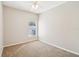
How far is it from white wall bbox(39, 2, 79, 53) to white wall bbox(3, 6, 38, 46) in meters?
0.19

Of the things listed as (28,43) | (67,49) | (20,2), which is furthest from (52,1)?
(67,49)

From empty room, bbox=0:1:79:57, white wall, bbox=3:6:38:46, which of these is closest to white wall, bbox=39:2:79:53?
empty room, bbox=0:1:79:57

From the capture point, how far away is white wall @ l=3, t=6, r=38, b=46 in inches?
34.8

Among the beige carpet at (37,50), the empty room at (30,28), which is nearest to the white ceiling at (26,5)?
the empty room at (30,28)

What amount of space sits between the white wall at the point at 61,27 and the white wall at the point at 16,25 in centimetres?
19

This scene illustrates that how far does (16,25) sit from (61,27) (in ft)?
2.38

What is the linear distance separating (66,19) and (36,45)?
0.68m

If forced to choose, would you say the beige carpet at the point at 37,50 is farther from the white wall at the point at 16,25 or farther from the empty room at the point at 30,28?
the white wall at the point at 16,25

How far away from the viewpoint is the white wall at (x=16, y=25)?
2.90 ft

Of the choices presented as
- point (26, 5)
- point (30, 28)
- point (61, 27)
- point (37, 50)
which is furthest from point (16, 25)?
point (61, 27)

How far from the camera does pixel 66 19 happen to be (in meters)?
1.31

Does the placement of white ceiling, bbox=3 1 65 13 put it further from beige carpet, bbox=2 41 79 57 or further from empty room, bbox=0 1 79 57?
beige carpet, bbox=2 41 79 57

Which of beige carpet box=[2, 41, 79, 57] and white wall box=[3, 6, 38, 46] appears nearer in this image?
white wall box=[3, 6, 38, 46]

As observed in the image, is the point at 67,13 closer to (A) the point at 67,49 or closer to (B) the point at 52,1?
(B) the point at 52,1
